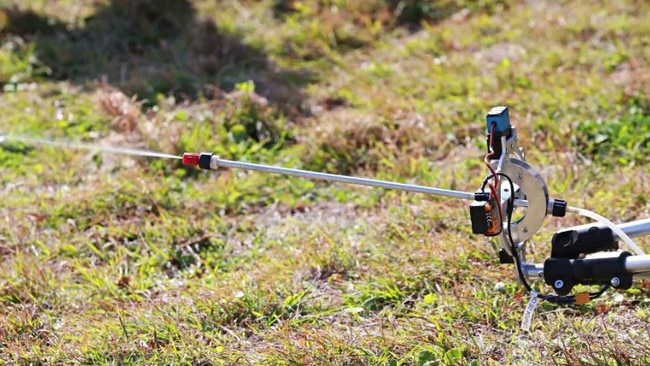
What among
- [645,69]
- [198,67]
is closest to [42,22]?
[198,67]

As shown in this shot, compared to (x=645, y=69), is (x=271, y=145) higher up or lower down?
lower down

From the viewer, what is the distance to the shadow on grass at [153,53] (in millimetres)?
7020

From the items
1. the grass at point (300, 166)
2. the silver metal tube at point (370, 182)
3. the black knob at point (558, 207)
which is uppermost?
the silver metal tube at point (370, 182)

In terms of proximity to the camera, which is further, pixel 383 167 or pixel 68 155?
pixel 68 155

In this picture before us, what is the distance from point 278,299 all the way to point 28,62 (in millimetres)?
4499

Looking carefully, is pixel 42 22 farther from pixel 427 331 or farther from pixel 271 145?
pixel 427 331

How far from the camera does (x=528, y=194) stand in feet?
10.4

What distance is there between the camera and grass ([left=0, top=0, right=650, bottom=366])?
374 cm

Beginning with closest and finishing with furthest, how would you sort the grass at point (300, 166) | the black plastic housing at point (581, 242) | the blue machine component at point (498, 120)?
the blue machine component at point (498, 120) < the black plastic housing at point (581, 242) < the grass at point (300, 166)

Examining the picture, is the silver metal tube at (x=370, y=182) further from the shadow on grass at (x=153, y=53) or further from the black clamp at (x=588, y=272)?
the shadow on grass at (x=153, y=53)

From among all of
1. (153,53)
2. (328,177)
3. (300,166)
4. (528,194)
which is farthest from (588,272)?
(153,53)

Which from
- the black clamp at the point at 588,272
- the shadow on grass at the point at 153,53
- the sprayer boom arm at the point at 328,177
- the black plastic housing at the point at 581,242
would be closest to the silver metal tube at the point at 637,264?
the black clamp at the point at 588,272

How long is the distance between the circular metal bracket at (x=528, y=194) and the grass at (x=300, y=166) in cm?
53

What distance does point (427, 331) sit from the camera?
3.62m
